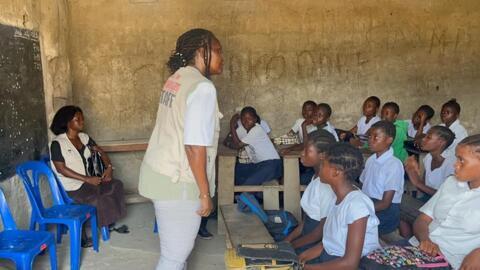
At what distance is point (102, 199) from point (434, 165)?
257 centimetres

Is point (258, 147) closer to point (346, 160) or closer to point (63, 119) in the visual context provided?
point (63, 119)

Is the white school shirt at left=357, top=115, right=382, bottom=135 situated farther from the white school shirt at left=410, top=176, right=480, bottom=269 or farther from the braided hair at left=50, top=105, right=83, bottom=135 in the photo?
the braided hair at left=50, top=105, right=83, bottom=135

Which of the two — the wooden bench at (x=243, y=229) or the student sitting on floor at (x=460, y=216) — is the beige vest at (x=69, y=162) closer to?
the wooden bench at (x=243, y=229)

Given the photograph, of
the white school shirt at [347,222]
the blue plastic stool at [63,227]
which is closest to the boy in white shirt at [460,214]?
the white school shirt at [347,222]

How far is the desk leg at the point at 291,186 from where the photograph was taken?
13.0 feet

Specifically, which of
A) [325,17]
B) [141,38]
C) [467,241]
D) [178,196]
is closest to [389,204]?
[467,241]

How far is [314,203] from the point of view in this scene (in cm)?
259

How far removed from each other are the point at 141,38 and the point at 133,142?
3.76 ft

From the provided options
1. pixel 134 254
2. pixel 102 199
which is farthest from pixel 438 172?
pixel 102 199

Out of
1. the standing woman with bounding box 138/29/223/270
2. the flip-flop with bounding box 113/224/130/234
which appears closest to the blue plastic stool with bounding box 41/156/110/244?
the flip-flop with bounding box 113/224/130/234

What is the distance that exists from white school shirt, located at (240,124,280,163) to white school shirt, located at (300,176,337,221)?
1.49m

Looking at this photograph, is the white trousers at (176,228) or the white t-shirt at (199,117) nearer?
the white t-shirt at (199,117)

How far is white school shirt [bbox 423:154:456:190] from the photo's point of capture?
314 cm

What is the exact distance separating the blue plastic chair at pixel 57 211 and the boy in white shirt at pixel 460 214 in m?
2.17
